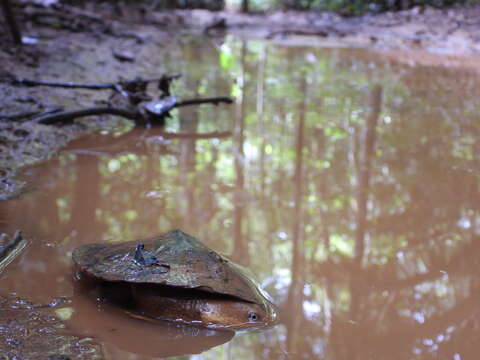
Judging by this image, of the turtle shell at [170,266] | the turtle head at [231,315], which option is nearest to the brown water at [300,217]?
the turtle head at [231,315]

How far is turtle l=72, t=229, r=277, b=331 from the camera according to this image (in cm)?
224

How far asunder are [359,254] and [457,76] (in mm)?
6952

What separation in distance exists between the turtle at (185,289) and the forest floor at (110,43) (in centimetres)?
34

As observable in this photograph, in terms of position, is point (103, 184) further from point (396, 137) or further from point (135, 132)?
point (396, 137)

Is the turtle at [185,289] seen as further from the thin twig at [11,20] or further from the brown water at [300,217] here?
the thin twig at [11,20]

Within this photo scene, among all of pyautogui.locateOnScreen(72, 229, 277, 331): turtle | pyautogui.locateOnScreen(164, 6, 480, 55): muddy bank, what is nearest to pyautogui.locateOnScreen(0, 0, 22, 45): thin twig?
pyautogui.locateOnScreen(72, 229, 277, 331): turtle


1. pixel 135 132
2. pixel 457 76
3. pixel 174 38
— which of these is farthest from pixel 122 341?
pixel 174 38

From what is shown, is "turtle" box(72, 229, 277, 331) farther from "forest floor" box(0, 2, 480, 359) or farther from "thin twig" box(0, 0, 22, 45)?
"thin twig" box(0, 0, 22, 45)

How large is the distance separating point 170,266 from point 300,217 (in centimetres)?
138

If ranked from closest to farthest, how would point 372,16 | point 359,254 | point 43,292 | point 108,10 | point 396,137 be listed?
1. point 43,292
2. point 359,254
3. point 396,137
4. point 108,10
5. point 372,16

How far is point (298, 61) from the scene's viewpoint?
10586 millimetres

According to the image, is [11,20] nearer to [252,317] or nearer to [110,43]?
[110,43]

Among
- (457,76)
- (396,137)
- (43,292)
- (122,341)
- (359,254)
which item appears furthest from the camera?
(457,76)

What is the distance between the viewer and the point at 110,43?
439 inches
